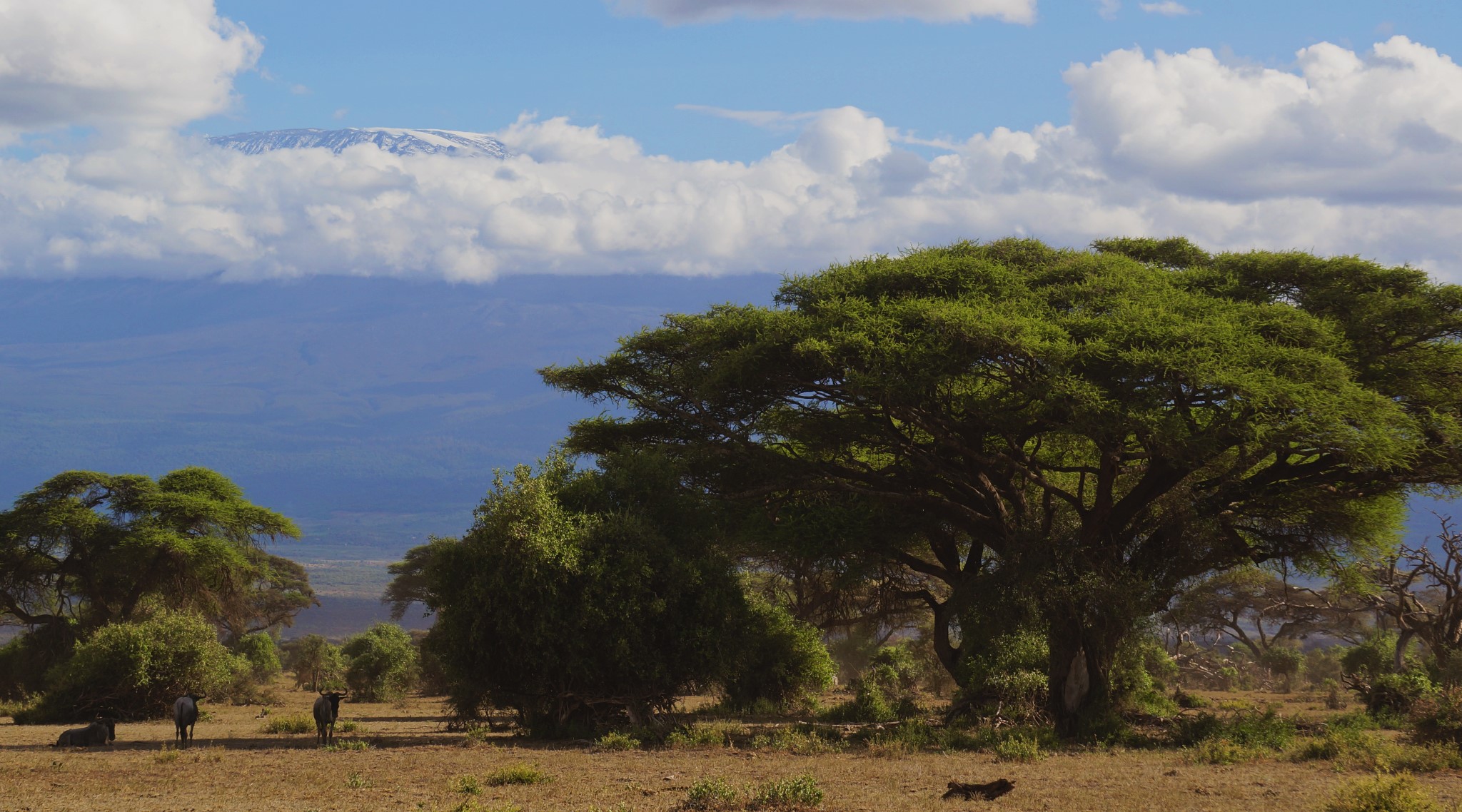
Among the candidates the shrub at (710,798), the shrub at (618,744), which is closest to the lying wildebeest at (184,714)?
the shrub at (618,744)

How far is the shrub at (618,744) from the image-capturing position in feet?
70.5

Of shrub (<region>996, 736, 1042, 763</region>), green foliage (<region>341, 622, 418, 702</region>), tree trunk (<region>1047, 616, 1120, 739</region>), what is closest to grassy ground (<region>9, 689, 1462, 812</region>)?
shrub (<region>996, 736, 1042, 763</region>)

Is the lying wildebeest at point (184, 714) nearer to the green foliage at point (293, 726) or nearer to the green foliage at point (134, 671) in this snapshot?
the green foliage at point (293, 726)

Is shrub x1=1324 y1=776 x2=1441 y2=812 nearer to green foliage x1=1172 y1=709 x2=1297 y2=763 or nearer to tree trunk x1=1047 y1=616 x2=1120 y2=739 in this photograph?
green foliage x1=1172 y1=709 x2=1297 y2=763

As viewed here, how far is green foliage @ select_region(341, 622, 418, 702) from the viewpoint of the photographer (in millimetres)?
42625

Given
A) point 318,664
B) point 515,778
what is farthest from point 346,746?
point 318,664

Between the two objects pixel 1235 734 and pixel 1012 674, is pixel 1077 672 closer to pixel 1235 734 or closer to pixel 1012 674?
pixel 1012 674

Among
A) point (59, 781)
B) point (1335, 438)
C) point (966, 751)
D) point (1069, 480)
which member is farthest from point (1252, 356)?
point (59, 781)

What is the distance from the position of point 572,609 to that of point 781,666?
9.51m

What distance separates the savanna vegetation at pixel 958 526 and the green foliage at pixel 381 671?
12.6 metres

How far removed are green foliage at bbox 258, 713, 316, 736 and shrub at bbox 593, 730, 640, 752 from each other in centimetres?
833

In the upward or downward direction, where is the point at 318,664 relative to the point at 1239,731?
downward

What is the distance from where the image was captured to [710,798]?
15.3 m

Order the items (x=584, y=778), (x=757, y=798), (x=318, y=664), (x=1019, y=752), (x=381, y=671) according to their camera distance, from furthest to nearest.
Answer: (x=318, y=664)
(x=381, y=671)
(x=1019, y=752)
(x=584, y=778)
(x=757, y=798)
